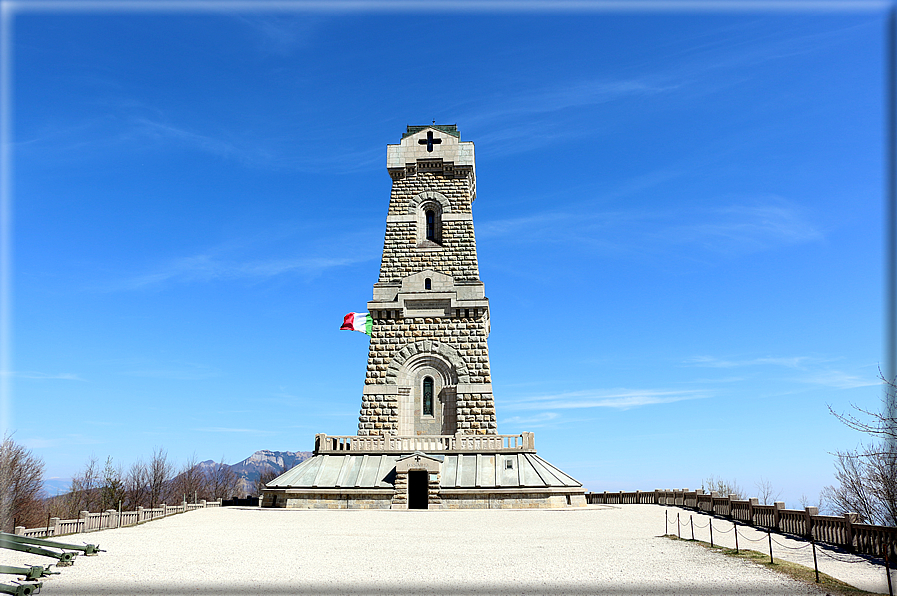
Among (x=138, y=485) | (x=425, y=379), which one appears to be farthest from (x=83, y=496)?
(x=425, y=379)

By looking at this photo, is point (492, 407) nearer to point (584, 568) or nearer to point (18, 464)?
point (584, 568)

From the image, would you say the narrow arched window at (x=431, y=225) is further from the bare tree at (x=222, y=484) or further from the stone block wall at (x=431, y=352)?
the bare tree at (x=222, y=484)

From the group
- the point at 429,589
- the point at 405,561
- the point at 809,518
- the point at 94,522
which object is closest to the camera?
the point at 429,589

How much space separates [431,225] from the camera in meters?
44.6

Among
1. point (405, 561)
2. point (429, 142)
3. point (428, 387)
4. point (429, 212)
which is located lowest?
point (405, 561)

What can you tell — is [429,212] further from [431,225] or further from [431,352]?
A: [431,352]

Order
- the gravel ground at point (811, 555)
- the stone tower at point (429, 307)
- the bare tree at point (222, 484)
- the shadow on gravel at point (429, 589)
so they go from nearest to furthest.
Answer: the shadow on gravel at point (429, 589) < the gravel ground at point (811, 555) < the stone tower at point (429, 307) < the bare tree at point (222, 484)

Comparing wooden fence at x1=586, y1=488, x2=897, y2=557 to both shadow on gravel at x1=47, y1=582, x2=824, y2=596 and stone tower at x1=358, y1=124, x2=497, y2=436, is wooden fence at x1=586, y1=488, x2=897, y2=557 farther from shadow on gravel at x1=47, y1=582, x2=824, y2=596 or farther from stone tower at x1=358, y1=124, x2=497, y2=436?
stone tower at x1=358, y1=124, x2=497, y2=436

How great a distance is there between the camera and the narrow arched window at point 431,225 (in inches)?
1745

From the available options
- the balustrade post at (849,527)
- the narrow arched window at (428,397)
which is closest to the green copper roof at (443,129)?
the narrow arched window at (428,397)

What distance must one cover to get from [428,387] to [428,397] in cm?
59

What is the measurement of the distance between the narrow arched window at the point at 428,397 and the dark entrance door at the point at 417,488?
20.2 feet

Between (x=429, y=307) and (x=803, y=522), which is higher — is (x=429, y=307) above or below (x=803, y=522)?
above

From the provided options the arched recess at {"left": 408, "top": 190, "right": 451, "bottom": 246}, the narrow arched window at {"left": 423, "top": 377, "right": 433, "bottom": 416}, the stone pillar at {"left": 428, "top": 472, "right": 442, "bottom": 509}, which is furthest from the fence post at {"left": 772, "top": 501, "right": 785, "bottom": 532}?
the arched recess at {"left": 408, "top": 190, "right": 451, "bottom": 246}
